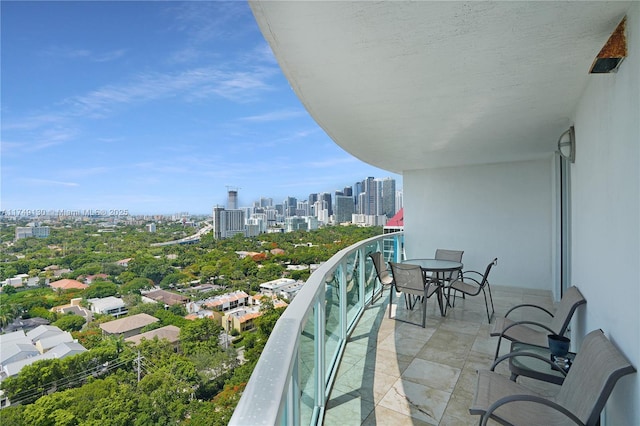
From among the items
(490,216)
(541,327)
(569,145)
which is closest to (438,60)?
(569,145)

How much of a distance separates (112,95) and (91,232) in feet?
77.5

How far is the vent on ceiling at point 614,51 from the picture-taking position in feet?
5.62

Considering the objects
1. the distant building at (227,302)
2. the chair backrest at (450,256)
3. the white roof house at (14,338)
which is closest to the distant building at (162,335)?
the distant building at (227,302)

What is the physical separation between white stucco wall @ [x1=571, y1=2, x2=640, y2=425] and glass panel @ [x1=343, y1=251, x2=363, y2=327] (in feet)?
7.80

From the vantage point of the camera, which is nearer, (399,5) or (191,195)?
(399,5)

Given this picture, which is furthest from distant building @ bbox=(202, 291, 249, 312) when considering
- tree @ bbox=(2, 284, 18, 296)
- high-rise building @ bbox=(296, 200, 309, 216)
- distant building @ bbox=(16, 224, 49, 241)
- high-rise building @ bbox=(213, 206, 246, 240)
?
high-rise building @ bbox=(296, 200, 309, 216)

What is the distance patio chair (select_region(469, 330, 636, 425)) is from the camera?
4.96 ft

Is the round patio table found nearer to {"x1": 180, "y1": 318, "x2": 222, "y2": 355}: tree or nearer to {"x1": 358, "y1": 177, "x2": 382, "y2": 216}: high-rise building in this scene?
{"x1": 180, "y1": 318, "x2": 222, "y2": 355}: tree

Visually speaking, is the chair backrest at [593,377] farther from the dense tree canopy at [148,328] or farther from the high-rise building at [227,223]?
the high-rise building at [227,223]

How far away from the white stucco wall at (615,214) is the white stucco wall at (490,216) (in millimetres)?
4242

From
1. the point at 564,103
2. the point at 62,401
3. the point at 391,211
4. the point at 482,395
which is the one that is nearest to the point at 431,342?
the point at 482,395

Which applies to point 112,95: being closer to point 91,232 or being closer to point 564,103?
point 91,232

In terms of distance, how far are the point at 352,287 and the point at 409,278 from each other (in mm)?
935

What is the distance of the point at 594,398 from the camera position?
61.2 inches
